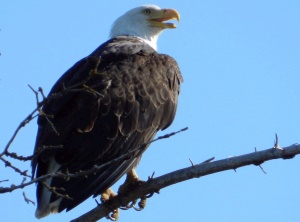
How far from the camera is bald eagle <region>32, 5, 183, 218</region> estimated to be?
6652mm

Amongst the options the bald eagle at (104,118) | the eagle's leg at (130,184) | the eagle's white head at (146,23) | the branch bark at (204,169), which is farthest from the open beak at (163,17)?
the branch bark at (204,169)

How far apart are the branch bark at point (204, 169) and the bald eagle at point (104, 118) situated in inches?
8.7

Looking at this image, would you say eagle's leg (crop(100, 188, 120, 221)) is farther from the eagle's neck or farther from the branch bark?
the eagle's neck

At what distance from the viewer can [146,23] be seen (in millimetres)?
9773

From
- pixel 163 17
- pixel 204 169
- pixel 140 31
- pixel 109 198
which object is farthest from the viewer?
pixel 163 17

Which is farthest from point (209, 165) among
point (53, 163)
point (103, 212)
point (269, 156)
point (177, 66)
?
point (177, 66)

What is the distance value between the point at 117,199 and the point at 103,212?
558 mm

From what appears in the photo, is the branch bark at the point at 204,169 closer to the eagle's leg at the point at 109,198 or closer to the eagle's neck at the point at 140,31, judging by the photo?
the eagle's leg at the point at 109,198

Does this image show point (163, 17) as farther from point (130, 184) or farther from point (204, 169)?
point (204, 169)

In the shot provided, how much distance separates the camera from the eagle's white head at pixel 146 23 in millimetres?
9719

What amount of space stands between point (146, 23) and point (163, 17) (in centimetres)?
24

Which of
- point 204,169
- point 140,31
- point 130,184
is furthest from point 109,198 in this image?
point 140,31

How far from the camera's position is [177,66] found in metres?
8.27

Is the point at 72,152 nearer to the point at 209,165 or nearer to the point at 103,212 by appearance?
the point at 103,212
